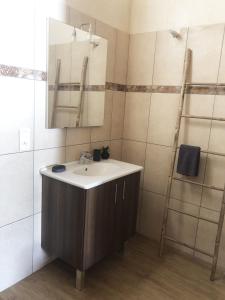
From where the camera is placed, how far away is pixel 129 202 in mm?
2059

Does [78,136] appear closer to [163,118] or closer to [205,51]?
[163,118]

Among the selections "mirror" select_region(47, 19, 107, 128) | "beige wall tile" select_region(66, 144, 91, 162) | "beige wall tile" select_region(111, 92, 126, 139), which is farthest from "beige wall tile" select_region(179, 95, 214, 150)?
"beige wall tile" select_region(66, 144, 91, 162)

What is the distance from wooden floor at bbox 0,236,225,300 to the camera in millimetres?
1793

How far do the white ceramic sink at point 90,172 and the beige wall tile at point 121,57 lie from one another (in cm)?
81

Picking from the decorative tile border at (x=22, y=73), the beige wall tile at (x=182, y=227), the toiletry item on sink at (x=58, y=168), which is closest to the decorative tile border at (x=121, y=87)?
the decorative tile border at (x=22, y=73)

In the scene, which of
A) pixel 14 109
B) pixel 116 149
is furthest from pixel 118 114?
pixel 14 109

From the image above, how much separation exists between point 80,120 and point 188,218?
1272 millimetres

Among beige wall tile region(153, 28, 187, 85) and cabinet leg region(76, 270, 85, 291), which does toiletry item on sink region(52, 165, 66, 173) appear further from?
beige wall tile region(153, 28, 187, 85)

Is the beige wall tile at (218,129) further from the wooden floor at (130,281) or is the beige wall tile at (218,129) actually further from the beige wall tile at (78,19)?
the beige wall tile at (78,19)

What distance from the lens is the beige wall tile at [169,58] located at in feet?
7.05

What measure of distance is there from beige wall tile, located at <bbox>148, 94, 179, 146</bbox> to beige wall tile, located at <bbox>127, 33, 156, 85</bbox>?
215 mm

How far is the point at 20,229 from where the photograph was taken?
181 cm

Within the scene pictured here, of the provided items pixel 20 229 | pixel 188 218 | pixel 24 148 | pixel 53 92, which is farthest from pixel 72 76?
pixel 188 218

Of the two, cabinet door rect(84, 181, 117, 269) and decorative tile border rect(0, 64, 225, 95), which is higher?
decorative tile border rect(0, 64, 225, 95)
